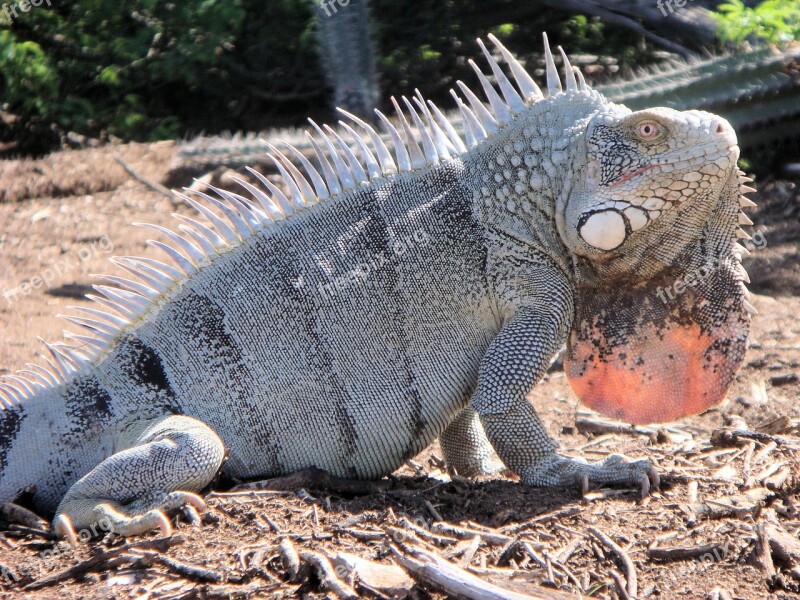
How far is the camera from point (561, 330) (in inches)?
216

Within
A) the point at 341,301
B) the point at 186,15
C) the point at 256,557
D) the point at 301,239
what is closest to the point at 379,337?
the point at 341,301

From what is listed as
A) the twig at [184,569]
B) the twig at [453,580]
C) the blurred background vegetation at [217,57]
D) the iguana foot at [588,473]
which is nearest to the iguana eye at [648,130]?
the iguana foot at [588,473]

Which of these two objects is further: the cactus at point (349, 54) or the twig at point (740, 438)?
the cactus at point (349, 54)

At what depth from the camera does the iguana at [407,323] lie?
17.5 ft

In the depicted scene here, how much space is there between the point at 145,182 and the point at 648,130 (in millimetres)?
8744

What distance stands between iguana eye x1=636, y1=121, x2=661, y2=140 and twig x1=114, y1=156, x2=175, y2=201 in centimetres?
789

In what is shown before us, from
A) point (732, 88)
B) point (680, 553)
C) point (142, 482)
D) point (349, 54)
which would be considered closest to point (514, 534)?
point (680, 553)

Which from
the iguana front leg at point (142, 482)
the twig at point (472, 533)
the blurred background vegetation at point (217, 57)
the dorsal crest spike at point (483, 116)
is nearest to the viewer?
the twig at point (472, 533)

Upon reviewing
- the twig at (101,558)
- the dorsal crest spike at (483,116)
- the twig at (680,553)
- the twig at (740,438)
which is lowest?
the twig at (740,438)

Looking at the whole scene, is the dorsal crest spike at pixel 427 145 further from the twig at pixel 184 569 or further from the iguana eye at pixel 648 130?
the twig at pixel 184 569

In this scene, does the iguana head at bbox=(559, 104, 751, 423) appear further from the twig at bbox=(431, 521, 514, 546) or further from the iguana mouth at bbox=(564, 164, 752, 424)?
the twig at bbox=(431, 521, 514, 546)

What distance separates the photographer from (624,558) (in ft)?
14.7

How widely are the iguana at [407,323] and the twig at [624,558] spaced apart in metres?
0.62

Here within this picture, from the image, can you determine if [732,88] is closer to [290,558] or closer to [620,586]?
[620,586]
